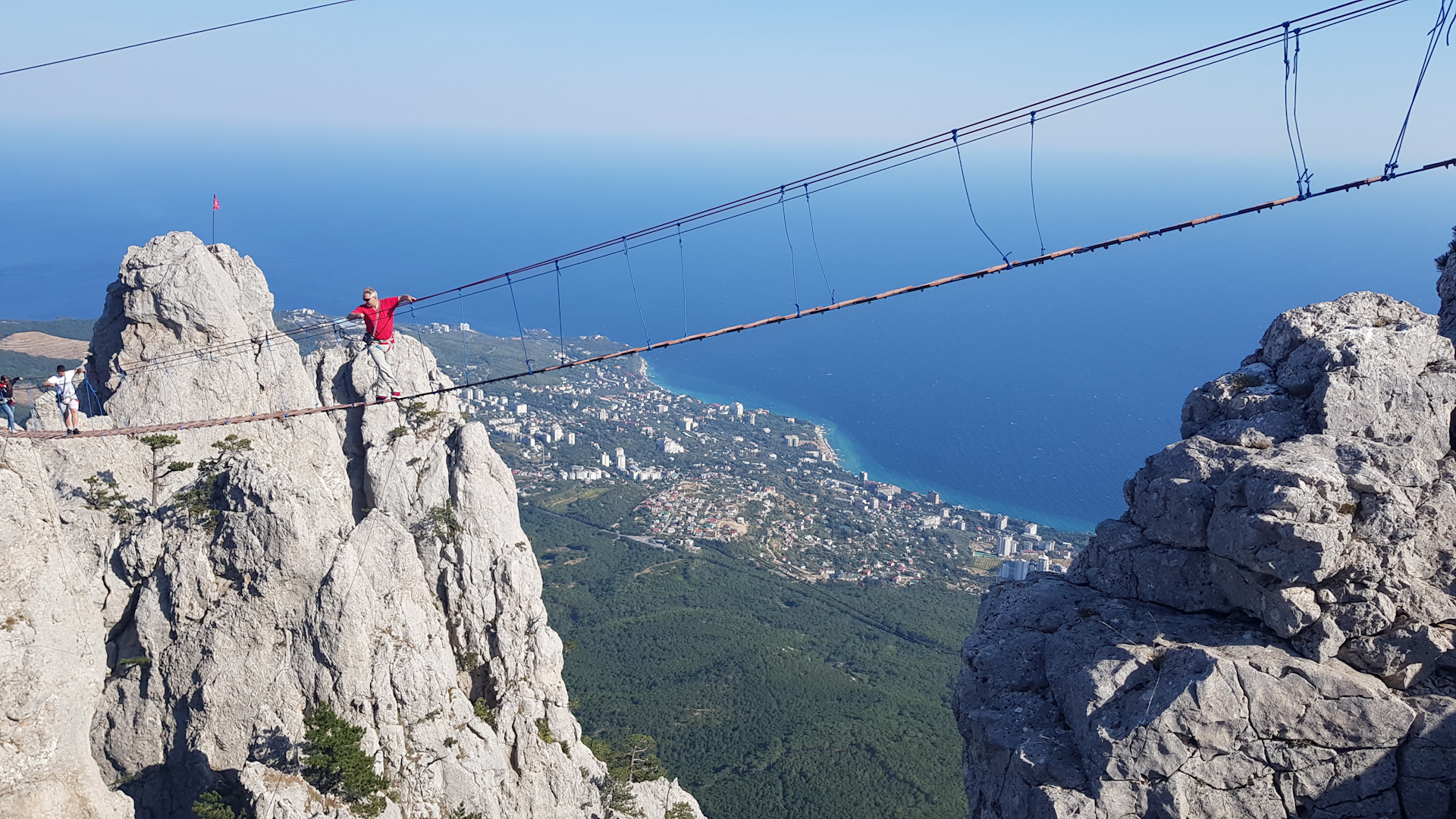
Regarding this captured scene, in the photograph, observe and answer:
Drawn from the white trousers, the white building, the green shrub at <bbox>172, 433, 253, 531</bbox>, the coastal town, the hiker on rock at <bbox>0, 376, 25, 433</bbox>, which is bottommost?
the white building

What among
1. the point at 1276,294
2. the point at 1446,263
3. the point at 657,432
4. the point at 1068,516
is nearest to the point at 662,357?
the point at 657,432

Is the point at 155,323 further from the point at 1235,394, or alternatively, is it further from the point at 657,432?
the point at 657,432

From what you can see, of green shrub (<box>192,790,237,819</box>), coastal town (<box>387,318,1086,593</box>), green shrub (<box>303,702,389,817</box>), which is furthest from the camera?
coastal town (<box>387,318,1086,593</box>)

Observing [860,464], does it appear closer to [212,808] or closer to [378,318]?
[378,318]

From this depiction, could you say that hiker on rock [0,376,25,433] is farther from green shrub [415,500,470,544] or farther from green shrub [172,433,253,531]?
green shrub [415,500,470,544]

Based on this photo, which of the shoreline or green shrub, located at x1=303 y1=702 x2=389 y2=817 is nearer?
green shrub, located at x1=303 y1=702 x2=389 y2=817

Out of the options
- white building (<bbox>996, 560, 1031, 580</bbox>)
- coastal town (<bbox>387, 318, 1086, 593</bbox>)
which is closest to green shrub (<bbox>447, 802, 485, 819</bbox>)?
coastal town (<bbox>387, 318, 1086, 593</bbox>)
